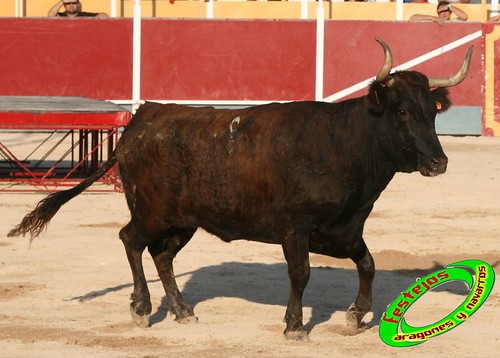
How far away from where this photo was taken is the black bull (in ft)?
28.1

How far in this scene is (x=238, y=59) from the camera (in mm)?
25391

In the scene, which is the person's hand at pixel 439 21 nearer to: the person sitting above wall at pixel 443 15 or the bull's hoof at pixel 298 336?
the person sitting above wall at pixel 443 15

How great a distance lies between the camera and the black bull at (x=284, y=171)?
28.1 ft

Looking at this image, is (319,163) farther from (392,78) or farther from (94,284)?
(94,284)

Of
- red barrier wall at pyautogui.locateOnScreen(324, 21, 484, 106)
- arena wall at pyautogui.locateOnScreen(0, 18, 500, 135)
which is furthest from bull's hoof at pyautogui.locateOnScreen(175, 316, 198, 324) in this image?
red barrier wall at pyautogui.locateOnScreen(324, 21, 484, 106)

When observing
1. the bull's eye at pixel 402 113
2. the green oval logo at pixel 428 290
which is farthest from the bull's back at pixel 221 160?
the green oval logo at pixel 428 290

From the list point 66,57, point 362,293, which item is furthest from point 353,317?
point 66,57

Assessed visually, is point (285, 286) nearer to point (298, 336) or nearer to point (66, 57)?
point (298, 336)

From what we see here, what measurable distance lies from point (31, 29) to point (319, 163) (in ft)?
57.1

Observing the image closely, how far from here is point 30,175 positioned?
18562 mm

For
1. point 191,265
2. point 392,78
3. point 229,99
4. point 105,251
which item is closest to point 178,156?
point 392,78

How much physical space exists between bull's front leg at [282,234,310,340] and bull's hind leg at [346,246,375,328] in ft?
1.67

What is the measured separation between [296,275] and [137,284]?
1.33m

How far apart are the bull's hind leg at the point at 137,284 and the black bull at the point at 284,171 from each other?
0.01 metres
